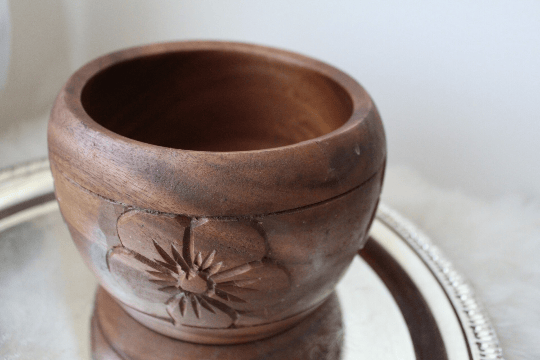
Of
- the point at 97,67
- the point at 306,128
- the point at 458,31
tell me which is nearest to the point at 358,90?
the point at 306,128

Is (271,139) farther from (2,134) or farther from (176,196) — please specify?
(2,134)

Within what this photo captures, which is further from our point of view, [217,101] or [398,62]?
[398,62]

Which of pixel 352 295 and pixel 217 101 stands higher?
pixel 217 101

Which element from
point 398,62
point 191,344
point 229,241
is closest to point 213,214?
point 229,241

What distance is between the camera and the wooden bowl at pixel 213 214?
291 mm

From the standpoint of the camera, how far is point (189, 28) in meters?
0.85

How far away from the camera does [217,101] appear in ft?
1.72

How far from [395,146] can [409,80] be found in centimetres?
11

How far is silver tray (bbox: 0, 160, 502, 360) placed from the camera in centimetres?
43

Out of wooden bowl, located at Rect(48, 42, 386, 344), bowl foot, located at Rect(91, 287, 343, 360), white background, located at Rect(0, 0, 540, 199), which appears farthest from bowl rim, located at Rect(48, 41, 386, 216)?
white background, located at Rect(0, 0, 540, 199)

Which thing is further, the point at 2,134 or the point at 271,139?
the point at 2,134

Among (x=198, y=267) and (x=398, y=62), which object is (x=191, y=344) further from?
(x=398, y=62)

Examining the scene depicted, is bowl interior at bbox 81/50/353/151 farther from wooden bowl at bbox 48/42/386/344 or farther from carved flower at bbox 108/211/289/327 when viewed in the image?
carved flower at bbox 108/211/289/327

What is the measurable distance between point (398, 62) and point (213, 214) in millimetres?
537
